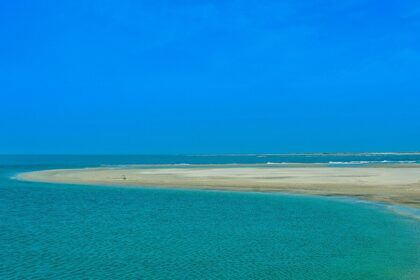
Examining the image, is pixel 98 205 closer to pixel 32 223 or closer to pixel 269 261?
pixel 32 223

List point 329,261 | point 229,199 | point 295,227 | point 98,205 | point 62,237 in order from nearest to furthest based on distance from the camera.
A: point 329,261, point 62,237, point 295,227, point 98,205, point 229,199

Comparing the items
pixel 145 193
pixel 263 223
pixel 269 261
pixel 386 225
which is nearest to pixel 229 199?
pixel 145 193

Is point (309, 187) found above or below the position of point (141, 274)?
above

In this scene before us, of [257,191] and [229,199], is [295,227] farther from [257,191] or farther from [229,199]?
[257,191]

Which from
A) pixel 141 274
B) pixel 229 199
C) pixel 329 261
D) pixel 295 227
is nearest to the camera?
pixel 141 274

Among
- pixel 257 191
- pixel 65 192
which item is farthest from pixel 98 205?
pixel 257 191

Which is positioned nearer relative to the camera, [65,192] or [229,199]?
[229,199]
